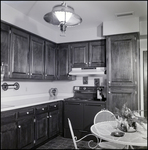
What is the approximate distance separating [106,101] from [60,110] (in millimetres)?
1130

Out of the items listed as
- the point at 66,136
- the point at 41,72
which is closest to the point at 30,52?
the point at 41,72

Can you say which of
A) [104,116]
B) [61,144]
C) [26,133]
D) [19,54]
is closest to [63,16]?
[19,54]

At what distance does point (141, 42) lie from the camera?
4.48m

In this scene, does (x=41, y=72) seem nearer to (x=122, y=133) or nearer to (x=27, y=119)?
(x=27, y=119)

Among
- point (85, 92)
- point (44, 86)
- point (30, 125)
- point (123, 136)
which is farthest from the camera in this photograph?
point (44, 86)

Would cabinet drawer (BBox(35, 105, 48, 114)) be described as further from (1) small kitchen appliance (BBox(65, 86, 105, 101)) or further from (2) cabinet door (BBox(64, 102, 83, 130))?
(1) small kitchen appliance (BBox(65, 86, 105, 101))

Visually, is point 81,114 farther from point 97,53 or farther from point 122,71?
point 97,53

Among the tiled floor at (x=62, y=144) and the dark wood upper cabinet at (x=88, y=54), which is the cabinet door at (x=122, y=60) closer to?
the dark wood upper cabinet at (x=88, y=54)

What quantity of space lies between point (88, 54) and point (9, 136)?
8.47 feet

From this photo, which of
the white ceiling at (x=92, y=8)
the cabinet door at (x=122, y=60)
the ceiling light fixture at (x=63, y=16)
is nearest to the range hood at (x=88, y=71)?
the cabinet door at (x=122, y=60)

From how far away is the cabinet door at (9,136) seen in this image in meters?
2.60

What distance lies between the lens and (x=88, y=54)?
4320 mm

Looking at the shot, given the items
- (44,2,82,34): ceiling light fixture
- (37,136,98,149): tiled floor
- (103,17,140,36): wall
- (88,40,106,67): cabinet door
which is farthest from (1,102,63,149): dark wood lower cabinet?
(103,17,140,36): wall

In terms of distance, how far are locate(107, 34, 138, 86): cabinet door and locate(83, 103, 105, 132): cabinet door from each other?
56 centimetres
